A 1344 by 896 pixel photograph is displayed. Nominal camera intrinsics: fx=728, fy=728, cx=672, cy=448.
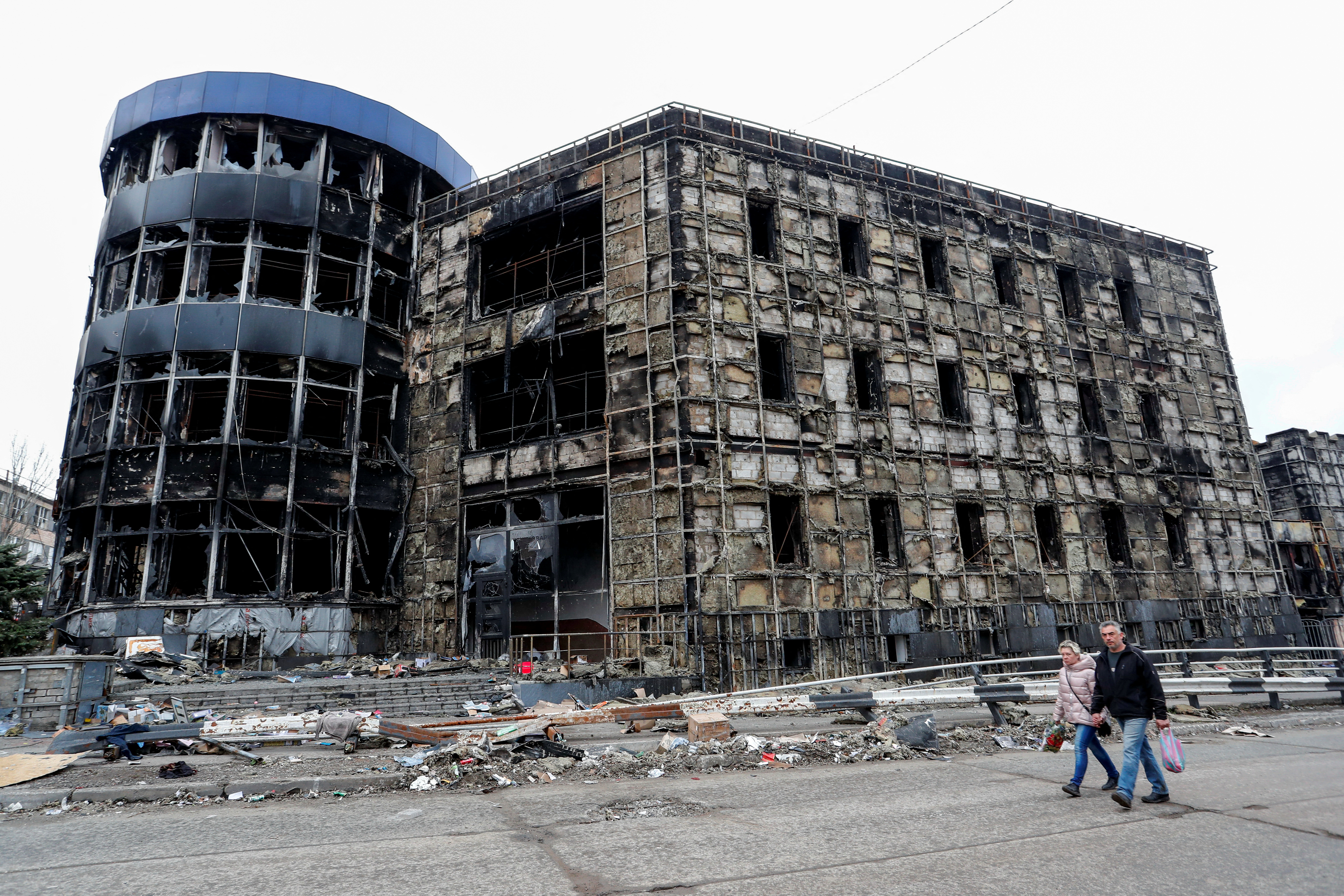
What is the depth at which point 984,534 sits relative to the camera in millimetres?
22625

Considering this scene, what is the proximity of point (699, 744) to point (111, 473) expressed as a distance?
21719 mm

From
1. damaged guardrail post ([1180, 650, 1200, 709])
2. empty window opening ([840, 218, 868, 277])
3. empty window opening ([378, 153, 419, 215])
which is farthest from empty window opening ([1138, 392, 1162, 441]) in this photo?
empty window opening ([378, 153, 419, 215])

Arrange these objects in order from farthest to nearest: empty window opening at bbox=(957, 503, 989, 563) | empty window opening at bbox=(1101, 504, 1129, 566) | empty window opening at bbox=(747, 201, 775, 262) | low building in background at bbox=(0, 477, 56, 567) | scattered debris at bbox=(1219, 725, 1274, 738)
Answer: low building in background at bbox=(0, 477, 56, 567) → empty window opening at bbox=(1101, 504, 1129, 566) → empty window opening at bbox=(957, 503, 989, 563) → empty window opening at bbox=(747, 201, 775, 262) → scattered debris at bbox=(1219, 725, 1274, 738)

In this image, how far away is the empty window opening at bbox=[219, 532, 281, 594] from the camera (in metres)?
23.3

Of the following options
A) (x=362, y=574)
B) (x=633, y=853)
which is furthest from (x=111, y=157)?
(x=633, y=853)

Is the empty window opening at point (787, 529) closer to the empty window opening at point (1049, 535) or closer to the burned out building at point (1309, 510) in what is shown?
the empty window opening at point (1049, 535)

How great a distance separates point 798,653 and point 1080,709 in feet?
40.6

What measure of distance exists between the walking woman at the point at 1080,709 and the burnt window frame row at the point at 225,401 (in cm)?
2204

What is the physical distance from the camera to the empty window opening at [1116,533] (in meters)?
25.1

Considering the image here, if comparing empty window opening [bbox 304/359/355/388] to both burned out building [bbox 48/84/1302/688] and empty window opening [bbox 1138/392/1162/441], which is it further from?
empty window opening [bbox 1138/392/1162/441]

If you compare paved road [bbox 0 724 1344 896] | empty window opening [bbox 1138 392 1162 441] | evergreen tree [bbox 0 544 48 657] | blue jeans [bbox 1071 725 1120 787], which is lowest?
paved road [bbox 0 724 1344 896]

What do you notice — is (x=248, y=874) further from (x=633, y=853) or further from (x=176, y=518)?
(x=176, y=518)

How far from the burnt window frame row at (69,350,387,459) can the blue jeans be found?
2234cm

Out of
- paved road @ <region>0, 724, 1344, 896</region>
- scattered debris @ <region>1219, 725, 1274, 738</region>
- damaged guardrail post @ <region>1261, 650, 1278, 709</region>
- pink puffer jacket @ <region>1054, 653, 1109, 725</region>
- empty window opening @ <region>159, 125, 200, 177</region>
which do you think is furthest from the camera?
empty window opening @ <region>159, 125, 200, 177</region>
